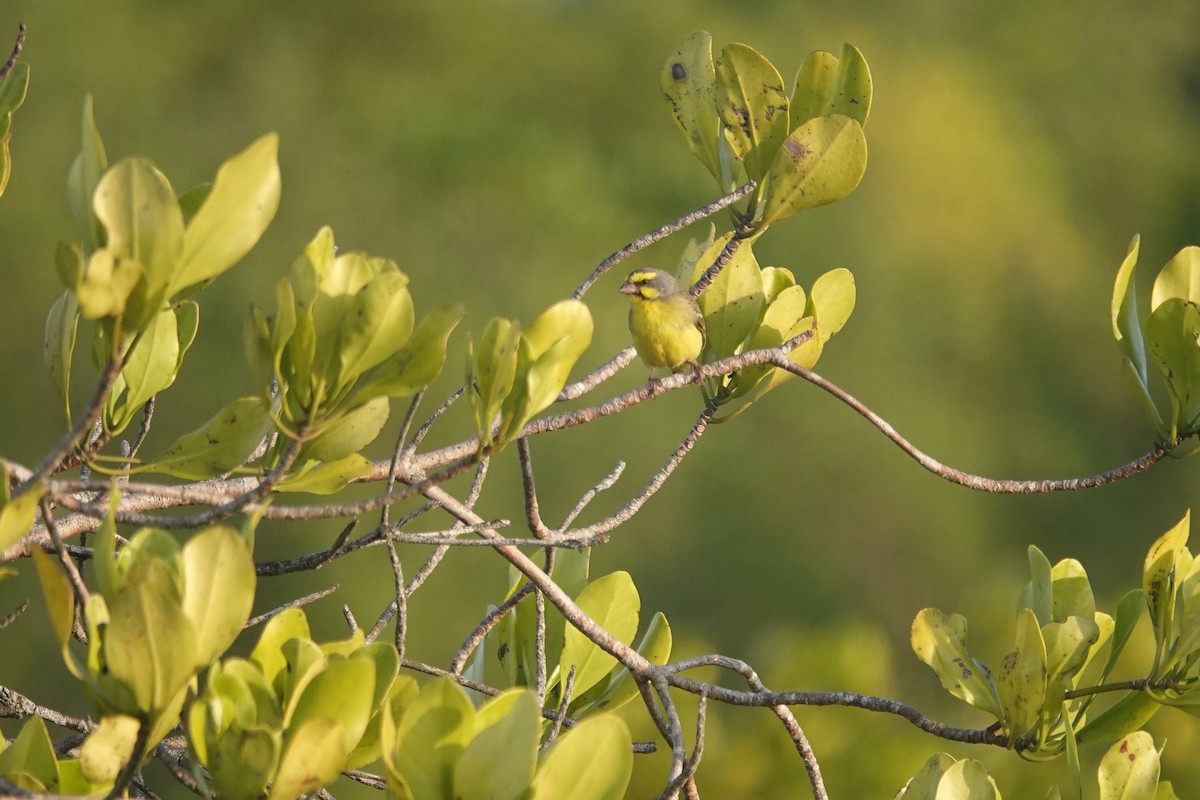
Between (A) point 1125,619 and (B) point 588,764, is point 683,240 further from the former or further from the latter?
(B) point 588,764

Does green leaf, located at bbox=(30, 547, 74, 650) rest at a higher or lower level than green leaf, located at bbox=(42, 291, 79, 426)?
lower

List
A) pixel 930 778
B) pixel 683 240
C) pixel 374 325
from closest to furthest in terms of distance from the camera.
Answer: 1. pixel 374 325
2. pixel 930 778
3. pixel 683 240

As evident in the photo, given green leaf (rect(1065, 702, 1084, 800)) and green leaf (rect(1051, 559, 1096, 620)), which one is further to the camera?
green leaf (rect(1051, 559, 1096, 620))

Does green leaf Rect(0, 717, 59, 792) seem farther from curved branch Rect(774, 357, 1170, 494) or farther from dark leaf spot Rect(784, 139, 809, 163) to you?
dark leaf spot Rect(784, 139, 809, 163)

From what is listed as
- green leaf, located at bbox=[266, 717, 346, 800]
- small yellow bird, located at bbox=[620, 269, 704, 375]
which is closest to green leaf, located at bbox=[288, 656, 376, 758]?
green leaf, located at bbox=[266, 717, 346, 800]

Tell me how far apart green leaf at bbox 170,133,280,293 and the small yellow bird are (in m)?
1.56

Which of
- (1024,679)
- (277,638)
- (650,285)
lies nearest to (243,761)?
(277,638)

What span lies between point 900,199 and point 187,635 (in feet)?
22.8

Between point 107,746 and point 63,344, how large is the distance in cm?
33

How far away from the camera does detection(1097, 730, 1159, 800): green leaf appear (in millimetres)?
983

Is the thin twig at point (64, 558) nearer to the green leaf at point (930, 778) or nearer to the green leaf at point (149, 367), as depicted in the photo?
the green leaf at point (149, 367)

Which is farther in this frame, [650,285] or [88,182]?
[650,285]

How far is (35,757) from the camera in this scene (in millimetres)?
777

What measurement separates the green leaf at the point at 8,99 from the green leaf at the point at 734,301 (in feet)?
2.06
